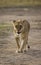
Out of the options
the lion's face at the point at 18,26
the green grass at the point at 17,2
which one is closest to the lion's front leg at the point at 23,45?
the lion's face at the point at 18,26

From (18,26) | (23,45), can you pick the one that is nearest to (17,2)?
(23,45)

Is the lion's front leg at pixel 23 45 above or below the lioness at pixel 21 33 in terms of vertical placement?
below

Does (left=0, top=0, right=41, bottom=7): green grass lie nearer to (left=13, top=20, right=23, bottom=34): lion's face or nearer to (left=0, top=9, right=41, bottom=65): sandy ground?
(left=0, top=9, right=41, bottom=65): sandy ground

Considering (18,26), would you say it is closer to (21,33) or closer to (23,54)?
(21,33)

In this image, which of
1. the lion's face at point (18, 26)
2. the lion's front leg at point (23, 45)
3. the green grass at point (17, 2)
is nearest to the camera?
the lion's face at point (18, 26)

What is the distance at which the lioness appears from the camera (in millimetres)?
3783

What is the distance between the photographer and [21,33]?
3881 mm

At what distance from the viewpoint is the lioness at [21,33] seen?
12.4 feet

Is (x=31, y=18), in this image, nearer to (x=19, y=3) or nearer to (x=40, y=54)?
(x=19, y=3)

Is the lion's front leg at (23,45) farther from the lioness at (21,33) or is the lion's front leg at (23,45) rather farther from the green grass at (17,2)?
the green grass at (17,2)

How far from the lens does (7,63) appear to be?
359 cm

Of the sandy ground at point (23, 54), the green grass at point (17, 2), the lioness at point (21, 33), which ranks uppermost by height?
the lioness at point (21, 33)

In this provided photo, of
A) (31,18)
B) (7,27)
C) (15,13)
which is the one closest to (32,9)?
(15,13)

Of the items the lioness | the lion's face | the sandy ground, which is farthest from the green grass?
the lion's face
